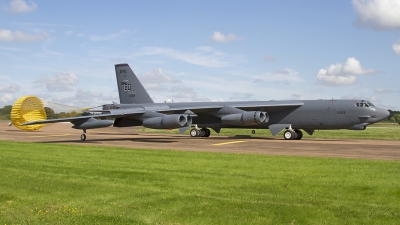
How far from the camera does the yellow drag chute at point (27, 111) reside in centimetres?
3947

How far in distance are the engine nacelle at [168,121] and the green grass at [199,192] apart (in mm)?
12260

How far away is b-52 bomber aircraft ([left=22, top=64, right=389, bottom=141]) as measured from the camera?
26.8 m

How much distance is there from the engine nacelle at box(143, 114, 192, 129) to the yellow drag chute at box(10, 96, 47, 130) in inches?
714

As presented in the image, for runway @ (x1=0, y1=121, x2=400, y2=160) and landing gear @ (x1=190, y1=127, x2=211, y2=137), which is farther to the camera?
landing gear @ (x1=190, y1=127, x2=211, y2=137)

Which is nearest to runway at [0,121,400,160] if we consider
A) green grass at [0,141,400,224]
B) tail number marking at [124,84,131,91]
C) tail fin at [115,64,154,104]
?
green grass at [0,141,400,224]

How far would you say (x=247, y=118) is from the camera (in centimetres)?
2883

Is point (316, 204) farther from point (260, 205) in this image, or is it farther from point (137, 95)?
point (137, 95)

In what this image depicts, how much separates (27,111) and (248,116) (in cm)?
2313

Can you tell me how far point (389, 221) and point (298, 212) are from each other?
140cm

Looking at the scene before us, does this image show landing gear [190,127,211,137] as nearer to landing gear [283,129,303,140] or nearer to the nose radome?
landing gear [283,129,303,140]

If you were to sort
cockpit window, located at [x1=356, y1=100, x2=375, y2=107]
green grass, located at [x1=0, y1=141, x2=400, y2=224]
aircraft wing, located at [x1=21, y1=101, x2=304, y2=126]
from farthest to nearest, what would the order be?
1. aircraft wing, located at [x1=21, y1=101, x2=304, y2=126]
2. cockpit window, located at [x1=356, y1=100, x2=375, y2=107]
3. green grass, located at [x1=0, y1=141, x2=400, y2=224]

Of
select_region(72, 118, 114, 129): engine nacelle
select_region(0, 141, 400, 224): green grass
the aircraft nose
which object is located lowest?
select_region(0, 141, 400, 224): green grass

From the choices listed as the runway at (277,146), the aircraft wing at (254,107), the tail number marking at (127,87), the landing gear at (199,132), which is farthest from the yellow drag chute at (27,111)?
the aircraft wing at (254,107)

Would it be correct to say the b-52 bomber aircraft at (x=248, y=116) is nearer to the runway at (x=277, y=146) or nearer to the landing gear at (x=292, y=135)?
the landing gear at (x=292, y=135)
